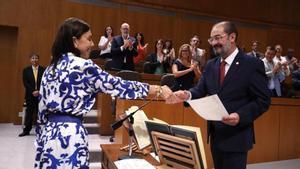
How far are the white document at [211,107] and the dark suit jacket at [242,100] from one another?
0.40 ft

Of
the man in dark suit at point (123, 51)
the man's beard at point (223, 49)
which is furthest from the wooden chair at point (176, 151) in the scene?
the man in dark suit at point (123, 51)

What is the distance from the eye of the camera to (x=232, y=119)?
69.8 inches

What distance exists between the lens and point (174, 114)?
3863 mm

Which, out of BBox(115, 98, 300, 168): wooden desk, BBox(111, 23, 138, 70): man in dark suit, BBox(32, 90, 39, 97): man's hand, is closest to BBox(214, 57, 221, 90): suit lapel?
BBox(115, 98, 300, 168): wooden desk

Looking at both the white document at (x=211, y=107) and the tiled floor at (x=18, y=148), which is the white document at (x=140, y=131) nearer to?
the white document at (x=211, y=107)

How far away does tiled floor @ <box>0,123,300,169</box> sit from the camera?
13.2ft

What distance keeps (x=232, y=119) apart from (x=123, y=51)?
133 inches

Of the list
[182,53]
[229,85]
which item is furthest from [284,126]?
[229,85]

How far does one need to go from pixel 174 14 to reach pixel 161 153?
24.2ft

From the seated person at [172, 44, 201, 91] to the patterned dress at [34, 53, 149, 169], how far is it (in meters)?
2.86

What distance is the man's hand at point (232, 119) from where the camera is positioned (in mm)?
1770

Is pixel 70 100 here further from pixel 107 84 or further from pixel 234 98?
pixel 234 98

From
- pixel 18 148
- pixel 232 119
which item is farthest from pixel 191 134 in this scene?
pixel 18 148

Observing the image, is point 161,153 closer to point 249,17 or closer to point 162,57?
point 162,57
